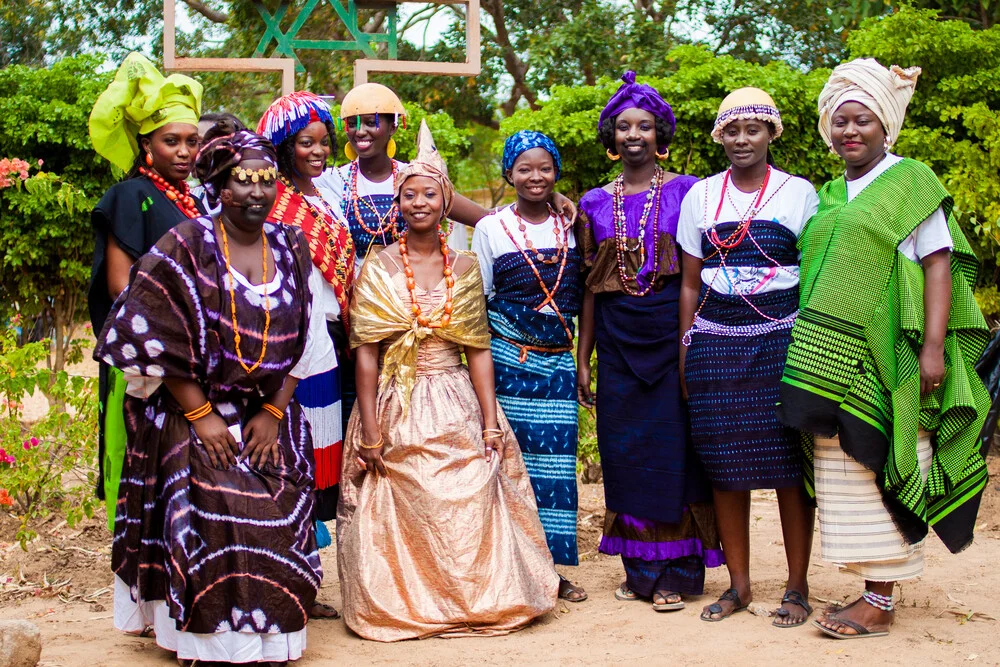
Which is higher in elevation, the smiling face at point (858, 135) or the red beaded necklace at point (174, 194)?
the smiling face at point (858, 135)

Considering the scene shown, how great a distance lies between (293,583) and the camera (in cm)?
405

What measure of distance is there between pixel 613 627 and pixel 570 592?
447mm

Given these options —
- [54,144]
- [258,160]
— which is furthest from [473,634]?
[54,144]

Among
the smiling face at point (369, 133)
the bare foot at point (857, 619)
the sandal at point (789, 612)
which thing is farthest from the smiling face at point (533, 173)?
the bare foot at point (857, 619)

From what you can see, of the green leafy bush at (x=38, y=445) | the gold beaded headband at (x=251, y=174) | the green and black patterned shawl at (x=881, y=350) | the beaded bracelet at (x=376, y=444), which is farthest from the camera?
the green leafy bush at (x=38, y=445)

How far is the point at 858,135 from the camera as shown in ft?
14.3

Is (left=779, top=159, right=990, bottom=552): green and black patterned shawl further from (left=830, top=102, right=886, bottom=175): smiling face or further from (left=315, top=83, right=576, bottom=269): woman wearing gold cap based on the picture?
(left=315, top=83, right=576, bottom=269): woman wearing gold cap

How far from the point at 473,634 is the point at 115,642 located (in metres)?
1.42

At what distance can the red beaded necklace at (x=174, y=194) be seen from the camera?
4469 mm

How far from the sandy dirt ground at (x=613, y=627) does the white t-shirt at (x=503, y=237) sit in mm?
1411

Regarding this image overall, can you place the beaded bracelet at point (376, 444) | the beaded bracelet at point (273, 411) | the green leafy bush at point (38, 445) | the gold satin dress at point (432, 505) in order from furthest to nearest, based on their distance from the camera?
the green leafy bush at point (38, 445) < the beaded bracelet at point (376, 444) < the gold satin dress at point (432, 505) < the beaded bracelet at point (273, 411)

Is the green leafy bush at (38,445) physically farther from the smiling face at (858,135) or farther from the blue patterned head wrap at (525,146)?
the smiling face at (858,135)

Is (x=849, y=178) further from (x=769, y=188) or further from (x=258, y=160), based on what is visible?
(x=258, y=160)

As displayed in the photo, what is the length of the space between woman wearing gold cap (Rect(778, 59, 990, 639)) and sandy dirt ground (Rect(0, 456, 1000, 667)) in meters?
0.25
